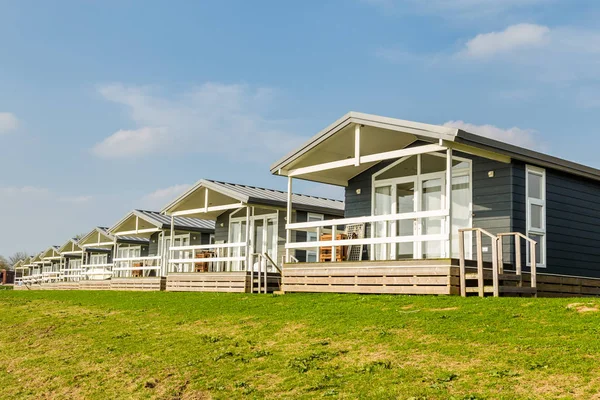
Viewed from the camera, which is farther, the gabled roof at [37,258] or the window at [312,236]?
the gabled roof at [37,258]

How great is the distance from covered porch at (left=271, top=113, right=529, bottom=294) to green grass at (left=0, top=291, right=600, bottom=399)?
780 mm

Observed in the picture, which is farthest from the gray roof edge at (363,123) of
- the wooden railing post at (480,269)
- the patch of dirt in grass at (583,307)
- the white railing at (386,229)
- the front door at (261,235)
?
the front door at (261,235)

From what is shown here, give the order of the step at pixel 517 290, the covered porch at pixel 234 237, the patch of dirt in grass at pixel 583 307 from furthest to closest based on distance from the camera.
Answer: the covered porch at pixel 234 237, the step at pixel 517 290, the patch of dirt in grass at pixel 583 307

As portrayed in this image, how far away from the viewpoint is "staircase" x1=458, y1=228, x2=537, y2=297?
11680 millimetres

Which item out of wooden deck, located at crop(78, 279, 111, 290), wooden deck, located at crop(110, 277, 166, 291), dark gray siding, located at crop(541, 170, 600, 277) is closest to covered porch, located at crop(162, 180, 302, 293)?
wooden deck, located at crop(110, 277, 166, 291)

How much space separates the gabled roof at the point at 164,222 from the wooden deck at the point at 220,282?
15.7 feet

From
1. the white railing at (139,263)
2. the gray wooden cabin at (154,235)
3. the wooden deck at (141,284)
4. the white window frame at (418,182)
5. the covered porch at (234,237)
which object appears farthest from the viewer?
the white railing at (139,263)

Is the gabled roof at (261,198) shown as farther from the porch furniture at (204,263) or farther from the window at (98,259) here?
the window at (98,259)

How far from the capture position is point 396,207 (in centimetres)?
1655

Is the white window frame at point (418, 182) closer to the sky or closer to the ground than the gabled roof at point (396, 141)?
closer to the ground

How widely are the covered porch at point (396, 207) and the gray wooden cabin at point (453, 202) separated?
0.03m

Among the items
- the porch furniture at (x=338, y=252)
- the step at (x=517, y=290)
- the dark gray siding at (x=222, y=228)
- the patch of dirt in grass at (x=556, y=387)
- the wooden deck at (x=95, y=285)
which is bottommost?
the wooden deck at (x=95, y=285)

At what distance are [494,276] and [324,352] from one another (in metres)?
4.27

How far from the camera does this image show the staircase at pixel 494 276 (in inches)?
460
